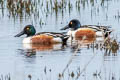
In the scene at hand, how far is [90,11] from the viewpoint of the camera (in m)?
19.6

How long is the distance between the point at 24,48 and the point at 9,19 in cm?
429

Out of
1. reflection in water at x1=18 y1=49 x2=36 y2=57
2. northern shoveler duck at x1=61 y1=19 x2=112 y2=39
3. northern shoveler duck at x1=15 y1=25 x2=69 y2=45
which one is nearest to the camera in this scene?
reflection in water at x1=18 y1=49 x2=36 y2=57

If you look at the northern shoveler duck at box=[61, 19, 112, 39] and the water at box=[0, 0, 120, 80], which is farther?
the northern shoveler duck at box=[61, 19, 112, 39]

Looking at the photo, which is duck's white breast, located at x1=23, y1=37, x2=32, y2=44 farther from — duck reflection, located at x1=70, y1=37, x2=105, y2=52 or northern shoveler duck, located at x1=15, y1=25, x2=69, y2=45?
→ duck reflection, located at x1=70, y1=37, x2=105, y2=52

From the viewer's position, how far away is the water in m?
10.5

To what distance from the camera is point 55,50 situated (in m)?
13.9

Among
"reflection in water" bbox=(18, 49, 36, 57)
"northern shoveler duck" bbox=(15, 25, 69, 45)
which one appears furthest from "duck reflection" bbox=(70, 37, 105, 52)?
"reflection in water" bbox=(18, 49, 36, 57)

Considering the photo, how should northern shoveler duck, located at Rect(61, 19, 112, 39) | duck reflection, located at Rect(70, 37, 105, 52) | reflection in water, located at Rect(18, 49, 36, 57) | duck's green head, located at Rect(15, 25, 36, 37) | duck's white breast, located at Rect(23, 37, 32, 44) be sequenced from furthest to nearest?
northern shoveler duck, located at Rect(61, 19, 112, 39) < duck's green head, located at Rect(15, 25, 36, 37) < duck's white breast, located at Rect(23, 37, 32, 44) < duck reflection, located at Rect(70, 37, 105, 52) < reflection in water, located at Rect(18, 49, 36, 57)

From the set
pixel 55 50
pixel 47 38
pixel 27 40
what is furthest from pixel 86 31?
pixel 55 50

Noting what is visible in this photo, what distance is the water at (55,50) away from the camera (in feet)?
34.6

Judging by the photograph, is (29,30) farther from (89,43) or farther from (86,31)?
(89,43)

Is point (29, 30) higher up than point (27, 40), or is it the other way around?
point (29, 30)

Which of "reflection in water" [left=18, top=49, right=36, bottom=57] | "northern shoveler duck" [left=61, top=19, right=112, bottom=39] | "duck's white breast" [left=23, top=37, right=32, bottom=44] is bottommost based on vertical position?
"reflection in water" [left=18, top=49, right=36, bottom=57]

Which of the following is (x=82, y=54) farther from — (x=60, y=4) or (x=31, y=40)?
(x=60, y=4)
